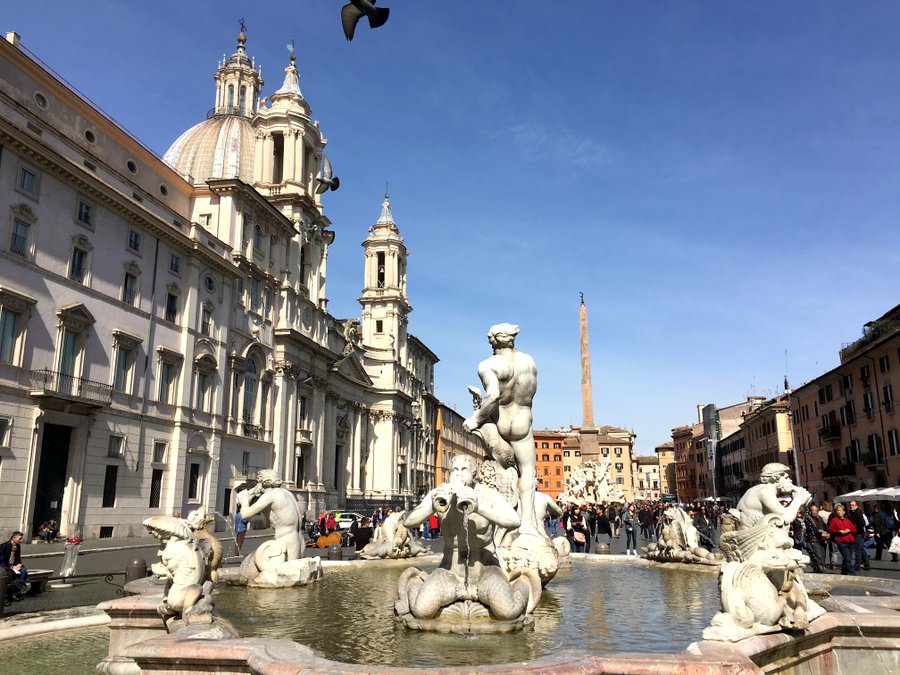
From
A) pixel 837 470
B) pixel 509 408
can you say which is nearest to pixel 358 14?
pixel 509 408

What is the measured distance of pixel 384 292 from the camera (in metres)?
72.0

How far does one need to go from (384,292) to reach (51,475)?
4920 centimetres

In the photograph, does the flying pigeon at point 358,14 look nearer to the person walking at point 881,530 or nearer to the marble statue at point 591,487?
the person walking at point 881,530

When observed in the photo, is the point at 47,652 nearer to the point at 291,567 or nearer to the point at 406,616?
the point at 291,567

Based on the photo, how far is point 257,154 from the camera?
157ft

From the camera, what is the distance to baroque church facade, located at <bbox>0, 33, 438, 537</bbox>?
23.6 metres

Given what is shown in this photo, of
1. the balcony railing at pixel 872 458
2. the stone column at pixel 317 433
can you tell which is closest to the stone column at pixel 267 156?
the stone column at pixel 317 433

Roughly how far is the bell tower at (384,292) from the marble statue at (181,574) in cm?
6521

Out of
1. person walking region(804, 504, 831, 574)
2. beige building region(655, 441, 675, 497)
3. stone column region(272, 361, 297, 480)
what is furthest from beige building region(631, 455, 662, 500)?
person walking region(804, 504, 831, 574)

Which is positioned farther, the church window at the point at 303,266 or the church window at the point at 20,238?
the church window at the point at 303,266

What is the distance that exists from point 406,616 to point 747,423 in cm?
7158

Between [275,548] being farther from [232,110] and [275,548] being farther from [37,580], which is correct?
[232,110]

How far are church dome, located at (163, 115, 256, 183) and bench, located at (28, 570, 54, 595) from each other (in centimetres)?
3991

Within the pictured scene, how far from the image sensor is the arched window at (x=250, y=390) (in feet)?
129
